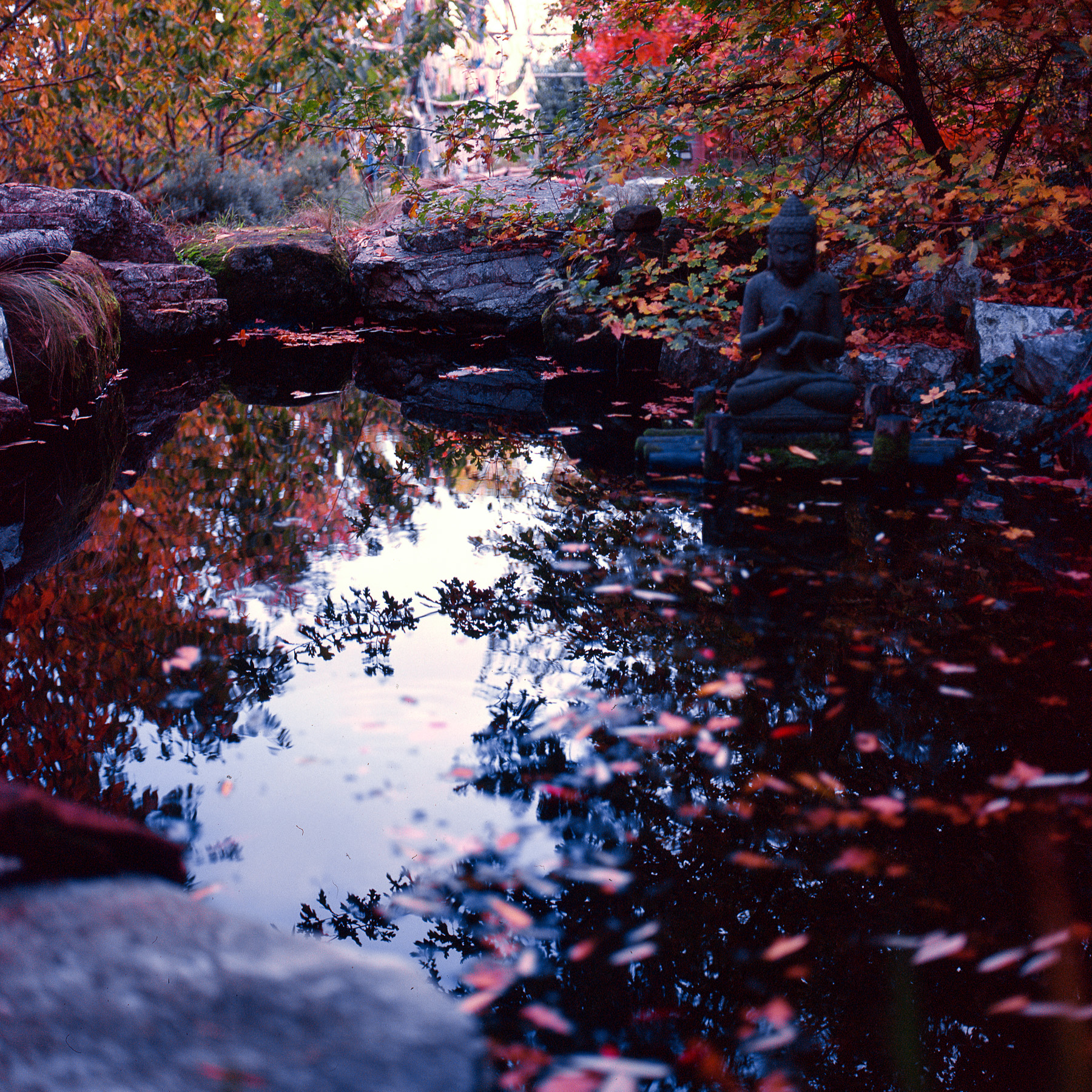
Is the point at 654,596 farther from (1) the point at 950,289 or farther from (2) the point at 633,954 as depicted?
(1) the point at 950,289

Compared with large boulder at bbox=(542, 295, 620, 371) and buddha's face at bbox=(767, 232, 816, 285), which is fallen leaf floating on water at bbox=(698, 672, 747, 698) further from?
large boulder at bbox=(542, 295, 620, 371)

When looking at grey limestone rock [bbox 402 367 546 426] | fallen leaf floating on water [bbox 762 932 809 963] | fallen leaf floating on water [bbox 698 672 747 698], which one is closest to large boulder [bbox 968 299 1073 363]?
grey limestone rock [bbox 402 367 546 426]

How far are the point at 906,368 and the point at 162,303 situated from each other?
7977 mm

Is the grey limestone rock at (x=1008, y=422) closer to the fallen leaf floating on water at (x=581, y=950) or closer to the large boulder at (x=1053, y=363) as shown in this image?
the large boulder at (x=1053, y=363)

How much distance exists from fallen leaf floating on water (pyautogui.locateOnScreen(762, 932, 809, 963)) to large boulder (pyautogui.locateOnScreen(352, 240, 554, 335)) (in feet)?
33.3

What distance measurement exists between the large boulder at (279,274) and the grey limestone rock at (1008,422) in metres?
8.96

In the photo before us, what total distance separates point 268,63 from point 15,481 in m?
4.90

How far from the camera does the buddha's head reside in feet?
16.3

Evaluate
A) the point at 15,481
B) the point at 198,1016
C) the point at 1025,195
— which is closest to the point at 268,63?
the point at 15,481

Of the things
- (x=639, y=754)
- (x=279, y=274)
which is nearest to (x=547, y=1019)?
(x=639, y=754)

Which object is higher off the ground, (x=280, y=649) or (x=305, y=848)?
(x=280, y=649)

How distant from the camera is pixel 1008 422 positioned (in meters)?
5.88

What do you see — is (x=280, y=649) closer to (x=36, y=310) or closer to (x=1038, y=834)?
(x=1038, y=834)

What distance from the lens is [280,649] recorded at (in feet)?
10.7
